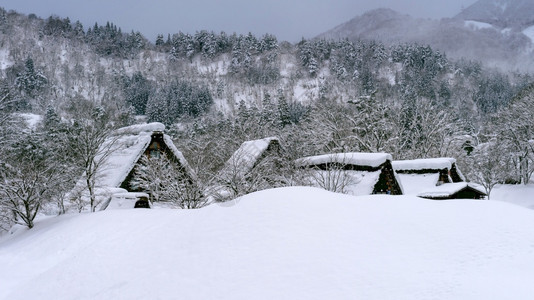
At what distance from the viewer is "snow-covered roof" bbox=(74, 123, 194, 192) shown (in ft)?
71.2

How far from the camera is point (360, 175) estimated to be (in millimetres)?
20125

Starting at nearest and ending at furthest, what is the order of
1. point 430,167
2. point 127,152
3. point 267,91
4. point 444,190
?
1. point 444,190
2. point 127,152
3. point 430,167
4. point 267,91

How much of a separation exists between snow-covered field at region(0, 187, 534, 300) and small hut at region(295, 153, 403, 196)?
11.8 m

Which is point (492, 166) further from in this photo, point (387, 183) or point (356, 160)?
point (356, 160)

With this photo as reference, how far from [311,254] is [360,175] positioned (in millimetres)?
16091

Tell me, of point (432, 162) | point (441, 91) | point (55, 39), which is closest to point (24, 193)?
point (432, 162)

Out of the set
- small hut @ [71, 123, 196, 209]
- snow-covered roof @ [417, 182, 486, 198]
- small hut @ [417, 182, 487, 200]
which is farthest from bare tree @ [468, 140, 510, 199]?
small hut @ [71, 123, 196, 209]

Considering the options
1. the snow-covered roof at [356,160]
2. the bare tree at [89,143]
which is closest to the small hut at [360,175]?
the snow-covered roof at [356,160]

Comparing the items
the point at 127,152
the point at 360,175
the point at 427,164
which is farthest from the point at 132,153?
the point at 427,164

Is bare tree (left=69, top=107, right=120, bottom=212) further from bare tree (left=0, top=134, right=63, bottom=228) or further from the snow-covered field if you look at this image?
the snow-covered field

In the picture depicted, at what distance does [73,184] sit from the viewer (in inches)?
709

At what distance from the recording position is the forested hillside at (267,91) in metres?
38.4

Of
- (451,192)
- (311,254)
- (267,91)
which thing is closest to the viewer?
(311,254)

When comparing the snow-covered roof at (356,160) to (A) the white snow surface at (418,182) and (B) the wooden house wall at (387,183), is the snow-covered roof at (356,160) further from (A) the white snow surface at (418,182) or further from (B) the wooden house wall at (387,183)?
(A) the white snow surface at (418,182)
